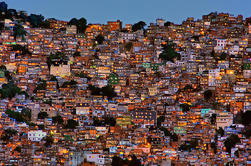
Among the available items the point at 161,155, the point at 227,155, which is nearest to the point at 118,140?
the point at 161,155

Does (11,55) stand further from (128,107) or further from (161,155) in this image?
(161,155)

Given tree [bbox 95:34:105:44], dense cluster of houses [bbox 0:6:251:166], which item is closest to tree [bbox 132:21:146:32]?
dense cluster of houses [bbox 0:6:251:166]

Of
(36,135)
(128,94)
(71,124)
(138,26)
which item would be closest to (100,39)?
(138,26)

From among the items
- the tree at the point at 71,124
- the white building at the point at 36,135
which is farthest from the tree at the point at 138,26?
the white building at the point at 36,135

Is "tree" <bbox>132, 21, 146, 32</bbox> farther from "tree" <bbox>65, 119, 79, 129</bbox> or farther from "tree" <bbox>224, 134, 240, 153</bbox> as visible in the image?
"tree" <bbox>224, 134, 240, 153</bbox>

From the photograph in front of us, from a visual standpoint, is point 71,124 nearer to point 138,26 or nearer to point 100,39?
point 100,39

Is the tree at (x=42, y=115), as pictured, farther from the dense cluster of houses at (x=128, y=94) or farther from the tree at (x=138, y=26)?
the tree at (x=138, y=26)
